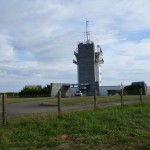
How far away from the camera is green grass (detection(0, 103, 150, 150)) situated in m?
11.4

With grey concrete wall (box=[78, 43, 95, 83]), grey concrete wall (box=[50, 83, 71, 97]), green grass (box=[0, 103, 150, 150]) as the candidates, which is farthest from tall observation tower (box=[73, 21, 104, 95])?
green grass (box=[0, 103, 150, 150])

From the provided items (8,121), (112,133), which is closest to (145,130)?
(112,133)

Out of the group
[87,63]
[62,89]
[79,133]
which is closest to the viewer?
[79,133]

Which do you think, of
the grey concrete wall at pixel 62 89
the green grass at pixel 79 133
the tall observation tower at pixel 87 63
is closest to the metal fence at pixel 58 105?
the green grass at pixel 79 133

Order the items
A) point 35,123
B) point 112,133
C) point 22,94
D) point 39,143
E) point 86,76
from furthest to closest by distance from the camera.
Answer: point 86,76
point 22,94
point 35,123
point 112,133
point 39,143

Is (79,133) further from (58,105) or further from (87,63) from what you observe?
(87,63)

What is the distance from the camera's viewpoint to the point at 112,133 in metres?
13.4

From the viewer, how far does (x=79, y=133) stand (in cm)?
1354

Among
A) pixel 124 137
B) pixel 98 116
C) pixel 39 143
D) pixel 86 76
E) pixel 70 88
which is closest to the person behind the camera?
pixel 39 143

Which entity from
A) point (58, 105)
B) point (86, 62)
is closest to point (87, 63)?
point (86, 62)

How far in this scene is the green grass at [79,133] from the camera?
1138 centimetres

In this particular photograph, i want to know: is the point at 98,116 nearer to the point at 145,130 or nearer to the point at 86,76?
the point at 145,130

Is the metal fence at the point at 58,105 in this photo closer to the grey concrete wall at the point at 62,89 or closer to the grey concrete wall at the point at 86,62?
the grey concrete wall at the point at 62,89

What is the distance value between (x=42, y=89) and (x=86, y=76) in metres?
17.4
